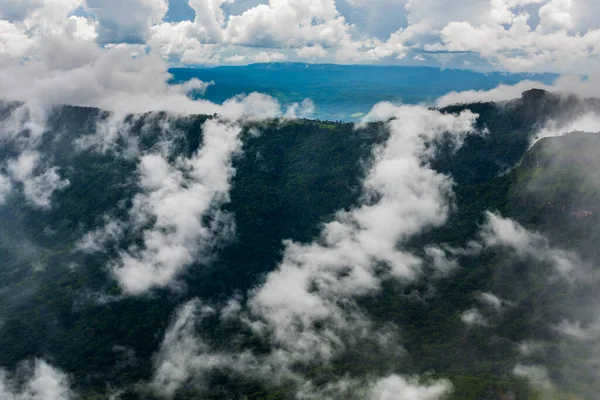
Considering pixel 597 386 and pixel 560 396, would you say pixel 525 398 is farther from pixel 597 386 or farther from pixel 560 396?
pixel 597 386

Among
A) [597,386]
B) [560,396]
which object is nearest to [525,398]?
[560,396]
